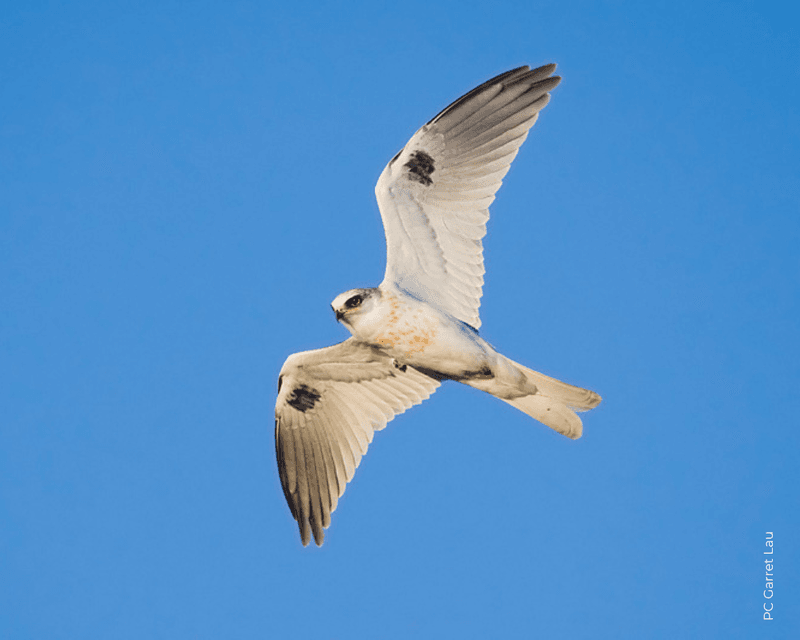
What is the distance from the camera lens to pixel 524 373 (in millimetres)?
8750

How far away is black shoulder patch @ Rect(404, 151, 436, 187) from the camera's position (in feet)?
27.6

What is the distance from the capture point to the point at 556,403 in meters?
8.94

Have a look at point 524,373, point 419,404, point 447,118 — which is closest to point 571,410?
point 524,373

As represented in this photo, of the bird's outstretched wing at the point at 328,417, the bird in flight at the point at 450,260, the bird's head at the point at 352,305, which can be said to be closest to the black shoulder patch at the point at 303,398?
the bird's outstretched wing at the point at 328,417

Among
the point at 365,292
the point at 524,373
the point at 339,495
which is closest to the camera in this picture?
→ the point at 365,292

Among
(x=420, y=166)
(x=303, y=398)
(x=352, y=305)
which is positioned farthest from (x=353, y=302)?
(x=303, y=398)

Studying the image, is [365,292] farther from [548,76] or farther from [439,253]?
[548,76]

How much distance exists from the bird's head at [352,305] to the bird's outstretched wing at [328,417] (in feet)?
4.34

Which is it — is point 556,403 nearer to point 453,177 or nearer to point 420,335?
point 420,335

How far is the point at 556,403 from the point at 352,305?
2.50 metres

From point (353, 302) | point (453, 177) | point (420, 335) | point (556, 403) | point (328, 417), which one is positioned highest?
point (453, 177)

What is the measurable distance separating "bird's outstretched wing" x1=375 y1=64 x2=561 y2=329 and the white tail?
1.37 meters

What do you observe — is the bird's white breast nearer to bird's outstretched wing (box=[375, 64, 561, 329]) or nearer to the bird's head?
the bird's head

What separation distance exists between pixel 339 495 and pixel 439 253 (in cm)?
297
